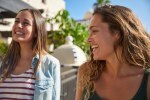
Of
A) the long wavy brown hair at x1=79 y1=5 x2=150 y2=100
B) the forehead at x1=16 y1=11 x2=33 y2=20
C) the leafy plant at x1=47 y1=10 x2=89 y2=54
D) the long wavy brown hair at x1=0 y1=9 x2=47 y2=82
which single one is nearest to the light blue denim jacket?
the long wavy brown hair at x1=0 y1=9 x2=47 y2=82

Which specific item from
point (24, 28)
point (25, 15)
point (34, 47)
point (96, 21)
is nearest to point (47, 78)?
point (34, 47)

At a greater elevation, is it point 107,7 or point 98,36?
point 107,7

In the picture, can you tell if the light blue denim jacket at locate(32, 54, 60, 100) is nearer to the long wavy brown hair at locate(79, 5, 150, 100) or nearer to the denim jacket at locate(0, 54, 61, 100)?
the denim jacket at locate(0, 54, 61, 100)

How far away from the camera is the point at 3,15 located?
551 cm

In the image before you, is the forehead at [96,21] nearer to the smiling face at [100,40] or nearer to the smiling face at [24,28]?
the smiling face at [100,40]

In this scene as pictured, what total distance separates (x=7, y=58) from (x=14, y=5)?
1.90 meters

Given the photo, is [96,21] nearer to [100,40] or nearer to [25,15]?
[100,40]

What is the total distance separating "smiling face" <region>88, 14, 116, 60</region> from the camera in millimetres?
2309

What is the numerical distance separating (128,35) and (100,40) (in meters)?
0.22

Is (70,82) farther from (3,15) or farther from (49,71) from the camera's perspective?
(49,71)

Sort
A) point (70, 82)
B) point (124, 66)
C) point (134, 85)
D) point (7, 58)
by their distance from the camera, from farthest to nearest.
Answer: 1. point (70, 82)
2. point (7, 58)
3. point (124, 66)
4. point (134, 85)

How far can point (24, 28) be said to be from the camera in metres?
2.99

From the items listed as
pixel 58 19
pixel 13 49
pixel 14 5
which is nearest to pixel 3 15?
pixel 14 5

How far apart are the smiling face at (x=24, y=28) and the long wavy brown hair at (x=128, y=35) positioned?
816mm
